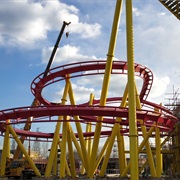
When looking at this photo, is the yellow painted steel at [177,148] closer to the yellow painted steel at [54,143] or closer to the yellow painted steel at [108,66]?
the yellow painted steel at [54,143]

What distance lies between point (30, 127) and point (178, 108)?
70.3ft

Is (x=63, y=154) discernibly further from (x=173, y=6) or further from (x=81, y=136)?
(x=173, y=6)

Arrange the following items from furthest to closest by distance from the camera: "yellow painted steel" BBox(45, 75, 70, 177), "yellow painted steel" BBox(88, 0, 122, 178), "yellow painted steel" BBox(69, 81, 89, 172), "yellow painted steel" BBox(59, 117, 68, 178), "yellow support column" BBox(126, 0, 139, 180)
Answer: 1. "yellow painted steel" BBox(69, 81, 89, 172)
2. "yellow painted steel" BBox(45, 75, 70, 177)
3. "yellow painted steel" BBox(59, 117, 68, 178)
4. "yellow painted steel" BBox(88, 0, 122, 178)
5. "yellow support column" BBox(126, 0, 139, 180)

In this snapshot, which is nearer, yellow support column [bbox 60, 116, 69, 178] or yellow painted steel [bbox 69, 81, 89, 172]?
yellow support column [bbox 60, 116, 69, 178]

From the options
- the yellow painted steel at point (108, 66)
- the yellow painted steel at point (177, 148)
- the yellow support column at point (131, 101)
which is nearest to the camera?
the yellow support column at point (131, 101)

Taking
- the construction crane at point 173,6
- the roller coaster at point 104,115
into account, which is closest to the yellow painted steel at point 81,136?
the roller coaster at point 104,115

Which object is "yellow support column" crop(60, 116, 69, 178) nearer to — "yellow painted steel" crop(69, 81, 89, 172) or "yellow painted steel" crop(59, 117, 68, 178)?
"yellow painted steel" crop(59, 117, 68, 178)

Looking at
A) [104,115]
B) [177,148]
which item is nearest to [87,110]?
[104,115]

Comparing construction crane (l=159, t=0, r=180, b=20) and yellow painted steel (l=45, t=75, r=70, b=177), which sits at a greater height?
construction crane (l=159, t=0, r=180, b=20)

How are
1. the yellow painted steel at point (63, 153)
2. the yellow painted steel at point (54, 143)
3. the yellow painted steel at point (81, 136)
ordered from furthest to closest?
the yellow painted steel at point (81, 136) → the yellow painted steel at point (54, 143) → the yellow painted steel at point (63, 153)

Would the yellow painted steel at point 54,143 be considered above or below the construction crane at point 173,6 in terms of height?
below

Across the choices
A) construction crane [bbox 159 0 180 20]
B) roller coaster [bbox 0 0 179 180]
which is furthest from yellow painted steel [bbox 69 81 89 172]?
construction crane [bbox 159 0 180 20]

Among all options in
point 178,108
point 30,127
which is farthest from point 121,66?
point 30,127

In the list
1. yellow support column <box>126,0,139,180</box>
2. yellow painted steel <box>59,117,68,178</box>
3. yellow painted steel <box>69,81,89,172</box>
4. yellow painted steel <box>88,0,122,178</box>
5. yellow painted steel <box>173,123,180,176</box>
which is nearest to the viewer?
yellow support column <box>126,0,139,180</box>
